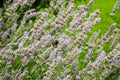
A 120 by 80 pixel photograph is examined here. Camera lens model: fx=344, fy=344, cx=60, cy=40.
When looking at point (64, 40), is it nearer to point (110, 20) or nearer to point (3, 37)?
point (3, 37)

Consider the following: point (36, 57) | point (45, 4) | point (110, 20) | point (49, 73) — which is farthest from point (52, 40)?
point (110, 20)

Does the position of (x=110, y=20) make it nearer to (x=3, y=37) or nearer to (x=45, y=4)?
(x=45, y=4)

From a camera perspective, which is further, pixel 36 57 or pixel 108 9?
pixel 108 9

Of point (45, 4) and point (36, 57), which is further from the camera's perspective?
point (45, 4)

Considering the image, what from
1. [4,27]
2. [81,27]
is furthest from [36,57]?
[4,27]

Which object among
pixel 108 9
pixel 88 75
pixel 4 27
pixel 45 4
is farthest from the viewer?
pixel 108 9

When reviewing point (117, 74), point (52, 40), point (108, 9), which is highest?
point (52, 40)

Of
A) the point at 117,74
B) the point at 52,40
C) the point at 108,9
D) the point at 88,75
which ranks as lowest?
the point at 108,9

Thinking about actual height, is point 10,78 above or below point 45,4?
above

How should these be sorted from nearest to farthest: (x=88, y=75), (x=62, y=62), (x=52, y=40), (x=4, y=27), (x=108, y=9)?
(x=62, y=62), (x=88, y=75), (x=52, y=40), (x=4, y=27), (x=108, y=9)

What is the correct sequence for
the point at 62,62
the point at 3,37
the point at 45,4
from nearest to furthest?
the point at 62,62 < the point at 3,37 < the point at 45,4
